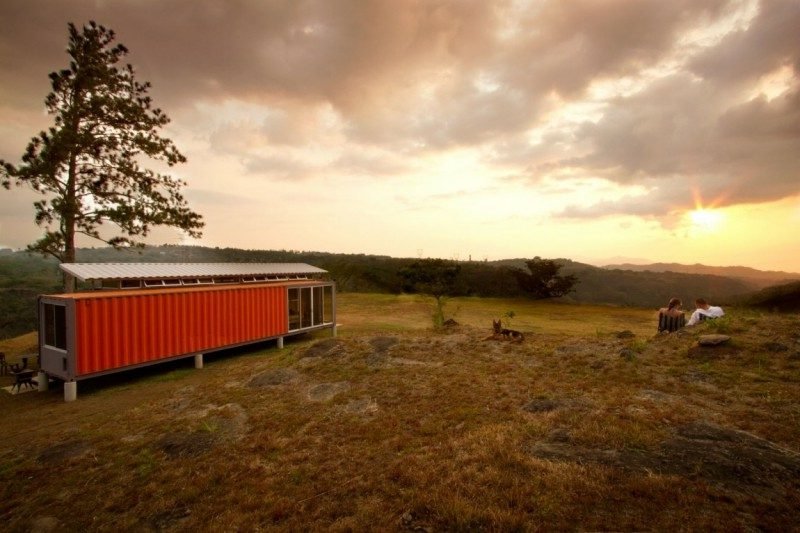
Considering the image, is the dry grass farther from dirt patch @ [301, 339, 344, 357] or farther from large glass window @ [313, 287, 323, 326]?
large glass window @ [313, 287, 323, 326]

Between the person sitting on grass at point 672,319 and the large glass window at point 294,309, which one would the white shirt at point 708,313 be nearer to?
the person sitting on grass at point 672,319

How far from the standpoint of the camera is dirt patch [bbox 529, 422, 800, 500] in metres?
4.25

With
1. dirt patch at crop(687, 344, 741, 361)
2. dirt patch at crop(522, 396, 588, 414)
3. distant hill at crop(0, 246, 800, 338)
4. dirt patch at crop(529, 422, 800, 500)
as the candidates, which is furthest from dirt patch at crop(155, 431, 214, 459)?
distant hill at crop(0, 246, 800, 338)

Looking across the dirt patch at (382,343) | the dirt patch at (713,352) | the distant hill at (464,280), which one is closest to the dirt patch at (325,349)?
the dirt patch at (382,343)

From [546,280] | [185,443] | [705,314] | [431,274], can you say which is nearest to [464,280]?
[546,280]

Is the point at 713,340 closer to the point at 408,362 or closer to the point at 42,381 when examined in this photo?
the point at 408,362

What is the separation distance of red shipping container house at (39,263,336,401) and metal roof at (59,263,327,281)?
1.0 inches

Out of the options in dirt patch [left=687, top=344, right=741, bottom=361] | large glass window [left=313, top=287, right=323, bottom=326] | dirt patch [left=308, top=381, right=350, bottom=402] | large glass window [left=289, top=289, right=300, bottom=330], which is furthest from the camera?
large glass window [left=313, top=287, right=323, bottom=326]

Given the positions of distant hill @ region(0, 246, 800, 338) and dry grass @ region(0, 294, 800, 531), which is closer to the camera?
dry grass @ region(0, 294, 800, 531)

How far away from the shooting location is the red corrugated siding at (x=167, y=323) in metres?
10.4

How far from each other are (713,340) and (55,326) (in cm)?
1806

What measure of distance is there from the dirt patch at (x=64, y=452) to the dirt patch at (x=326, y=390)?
4170 mm

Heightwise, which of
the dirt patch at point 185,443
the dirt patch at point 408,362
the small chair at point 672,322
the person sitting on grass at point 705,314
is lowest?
the dirt patch at point 185,443

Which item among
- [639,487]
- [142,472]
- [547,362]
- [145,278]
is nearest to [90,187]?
[145,278]
